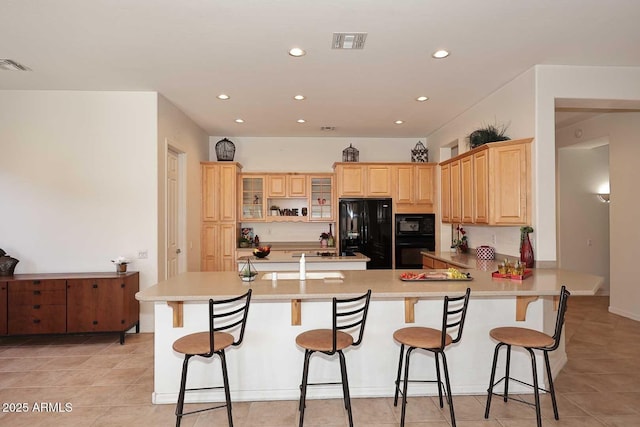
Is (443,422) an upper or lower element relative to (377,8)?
lower

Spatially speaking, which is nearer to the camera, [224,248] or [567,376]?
[567,376]

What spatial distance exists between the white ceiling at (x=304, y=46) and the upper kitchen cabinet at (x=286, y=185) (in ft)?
6.25

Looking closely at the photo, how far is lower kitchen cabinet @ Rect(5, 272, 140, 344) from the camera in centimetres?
399

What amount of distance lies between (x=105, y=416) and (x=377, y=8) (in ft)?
11.6

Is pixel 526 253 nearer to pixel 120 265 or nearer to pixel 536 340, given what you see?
pixel 536 340

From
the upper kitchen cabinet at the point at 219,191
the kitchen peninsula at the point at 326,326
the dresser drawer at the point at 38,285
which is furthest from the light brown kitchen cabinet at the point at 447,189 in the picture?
the dresser drawer at the point at 38,285

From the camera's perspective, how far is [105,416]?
2.67 metres

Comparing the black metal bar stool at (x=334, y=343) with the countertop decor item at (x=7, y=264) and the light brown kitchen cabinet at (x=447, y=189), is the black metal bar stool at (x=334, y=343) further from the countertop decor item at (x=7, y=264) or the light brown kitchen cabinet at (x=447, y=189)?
the countertop decor item at (x=7, y=264)

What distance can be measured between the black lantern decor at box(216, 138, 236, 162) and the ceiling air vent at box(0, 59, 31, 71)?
306cm

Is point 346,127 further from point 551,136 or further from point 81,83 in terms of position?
point 81,83

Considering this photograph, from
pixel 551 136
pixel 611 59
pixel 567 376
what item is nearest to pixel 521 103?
pixel 551 136

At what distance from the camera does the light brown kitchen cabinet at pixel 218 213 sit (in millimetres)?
6316

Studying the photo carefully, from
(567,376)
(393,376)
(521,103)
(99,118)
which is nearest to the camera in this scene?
(393,376)

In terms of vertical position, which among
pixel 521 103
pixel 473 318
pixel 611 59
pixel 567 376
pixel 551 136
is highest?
pixel 611 59
